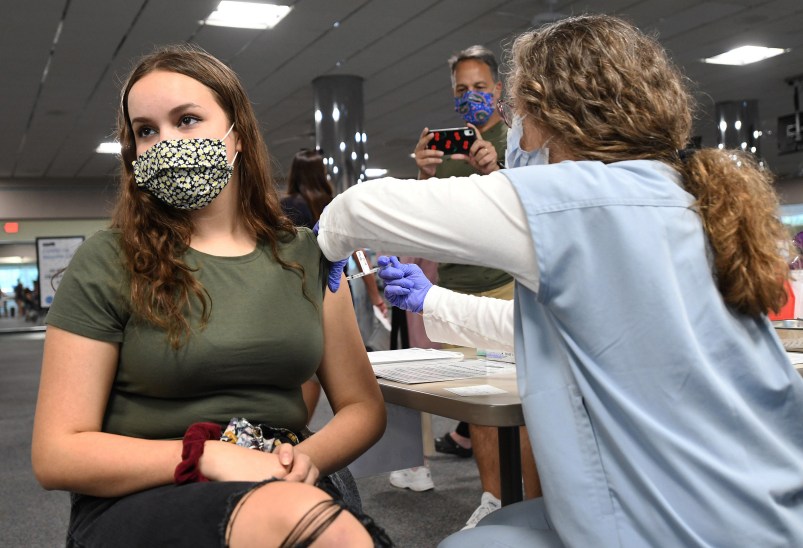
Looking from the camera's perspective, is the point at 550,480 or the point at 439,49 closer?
the point at 550,480

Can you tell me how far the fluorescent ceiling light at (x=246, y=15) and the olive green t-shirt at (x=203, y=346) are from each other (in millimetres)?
5398

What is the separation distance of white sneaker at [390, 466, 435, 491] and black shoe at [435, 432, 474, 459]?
50 cm

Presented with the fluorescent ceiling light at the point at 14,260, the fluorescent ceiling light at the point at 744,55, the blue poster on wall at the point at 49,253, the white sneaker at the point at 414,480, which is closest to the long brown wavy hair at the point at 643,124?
the white sneaker at the point at 414,480

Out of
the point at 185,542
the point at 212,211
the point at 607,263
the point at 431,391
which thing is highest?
the point at 212,211

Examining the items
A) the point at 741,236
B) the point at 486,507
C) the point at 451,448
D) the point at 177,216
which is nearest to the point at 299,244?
the point at 177,216

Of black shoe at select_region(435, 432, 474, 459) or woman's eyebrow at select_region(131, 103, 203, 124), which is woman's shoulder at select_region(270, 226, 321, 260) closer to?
woman's eyebrow at select_region(131, 103, 203, 124)

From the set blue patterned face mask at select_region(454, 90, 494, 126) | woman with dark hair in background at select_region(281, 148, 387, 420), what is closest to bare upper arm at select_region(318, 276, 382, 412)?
blue patterned face mask at select_region(454, 90, 494, 126)

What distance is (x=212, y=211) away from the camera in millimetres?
1482

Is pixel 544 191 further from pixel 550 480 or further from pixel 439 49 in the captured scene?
pixel 439 49

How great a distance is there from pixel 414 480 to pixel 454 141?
54.7 inches

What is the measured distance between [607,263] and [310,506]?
0.46 meters

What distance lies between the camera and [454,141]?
268 centimetres

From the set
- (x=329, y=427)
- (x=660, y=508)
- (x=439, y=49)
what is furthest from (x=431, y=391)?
(x=439, y=49)

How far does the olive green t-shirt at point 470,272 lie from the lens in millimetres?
2678
